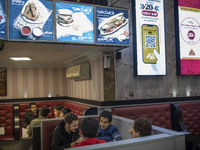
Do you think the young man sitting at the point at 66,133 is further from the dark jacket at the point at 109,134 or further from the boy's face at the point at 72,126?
the dark jacket at the point at 109,134

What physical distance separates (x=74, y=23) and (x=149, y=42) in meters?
2.26

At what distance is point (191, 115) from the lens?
5.58 m

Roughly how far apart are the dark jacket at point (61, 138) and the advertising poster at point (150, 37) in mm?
2620

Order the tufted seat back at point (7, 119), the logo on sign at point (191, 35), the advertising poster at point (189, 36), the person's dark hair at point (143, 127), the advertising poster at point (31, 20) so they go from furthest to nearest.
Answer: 1. the tufted seat back at point (7, 119)
2. the logo on sign at point (191, 35)
3. the advertising poster at point (189, 36)
4. the advertising poster at point (31, 20)
5. the person's dark hair at point (143, 127)

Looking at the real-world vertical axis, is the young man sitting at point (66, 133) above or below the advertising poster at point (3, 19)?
below

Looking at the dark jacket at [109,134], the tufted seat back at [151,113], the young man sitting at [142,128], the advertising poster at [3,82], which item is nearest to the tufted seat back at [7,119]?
the advertising poster at [3,82]

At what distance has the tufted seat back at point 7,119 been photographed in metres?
6.21

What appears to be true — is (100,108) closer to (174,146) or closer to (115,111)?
(115,111)

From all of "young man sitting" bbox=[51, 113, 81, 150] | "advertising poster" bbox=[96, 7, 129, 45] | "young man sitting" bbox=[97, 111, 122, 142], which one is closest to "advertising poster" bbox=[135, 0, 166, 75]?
"advertising poster" bbox=[96, 7, 129, 45]

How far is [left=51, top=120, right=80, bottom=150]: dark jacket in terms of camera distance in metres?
2.92

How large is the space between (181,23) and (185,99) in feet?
6.86

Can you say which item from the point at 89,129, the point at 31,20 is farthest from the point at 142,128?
the point at 31,20

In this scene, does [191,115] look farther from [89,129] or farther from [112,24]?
[89,129]

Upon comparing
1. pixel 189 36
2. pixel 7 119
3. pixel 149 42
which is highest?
pixel 189 36
